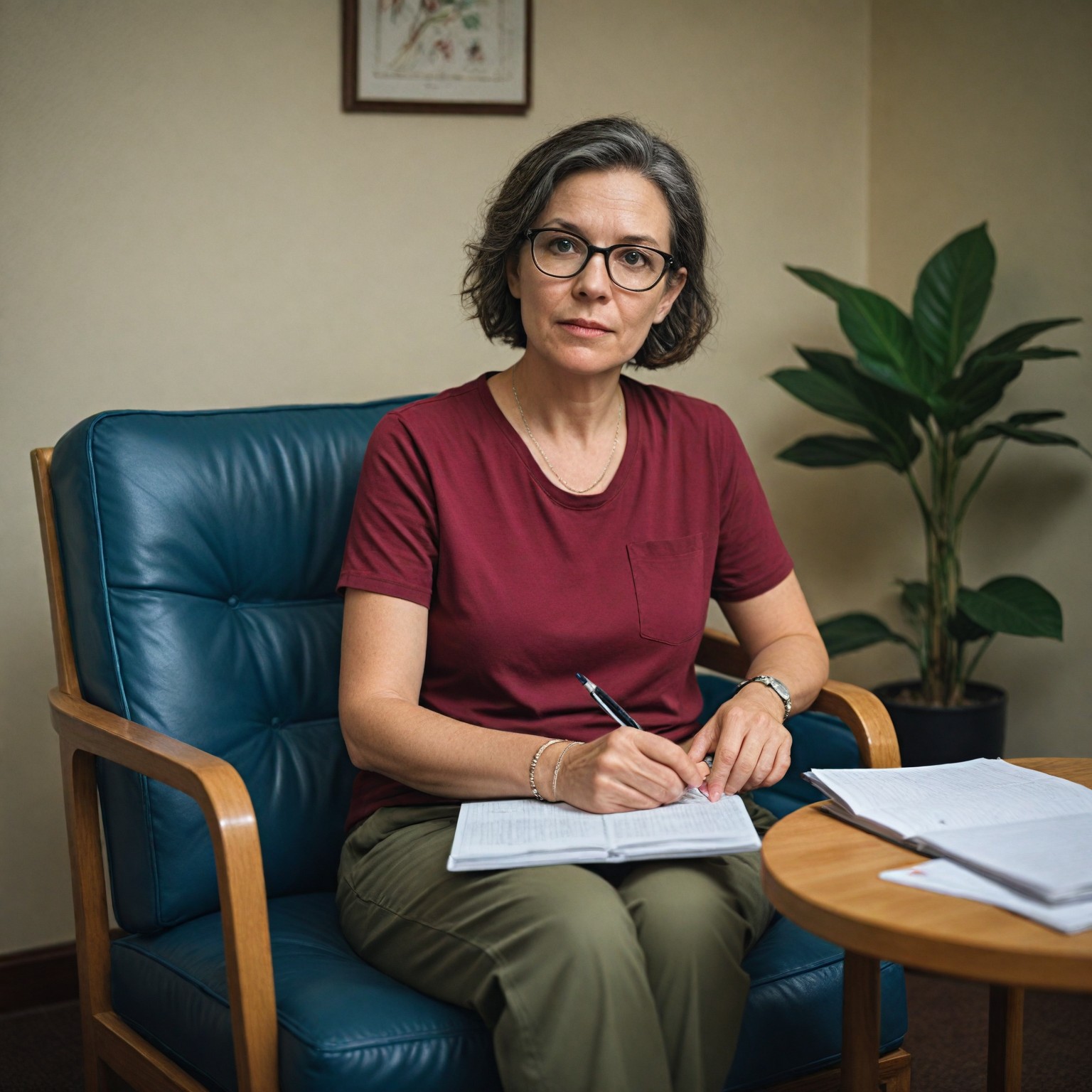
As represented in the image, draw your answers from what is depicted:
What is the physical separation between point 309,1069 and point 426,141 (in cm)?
187

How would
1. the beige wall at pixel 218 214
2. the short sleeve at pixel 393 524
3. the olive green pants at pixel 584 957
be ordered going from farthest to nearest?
the beige wall at pixel 218 214, the short sleeve at pixel 393 524, the olive green pants at pixel 584 957

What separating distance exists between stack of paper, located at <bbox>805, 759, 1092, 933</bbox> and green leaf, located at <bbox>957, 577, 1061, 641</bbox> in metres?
0.97

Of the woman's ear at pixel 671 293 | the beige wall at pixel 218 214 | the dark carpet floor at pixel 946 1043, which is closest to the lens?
the woman's ear at pixel 671 293

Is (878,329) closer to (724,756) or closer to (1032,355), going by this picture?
(1032,355)

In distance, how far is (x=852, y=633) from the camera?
254cm

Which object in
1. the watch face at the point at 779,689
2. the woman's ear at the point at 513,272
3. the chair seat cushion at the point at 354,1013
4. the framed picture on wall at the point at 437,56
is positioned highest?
the framed picture on wall at the point at 437,56

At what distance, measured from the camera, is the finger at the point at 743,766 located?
142 centimetres

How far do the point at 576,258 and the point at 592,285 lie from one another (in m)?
0.06

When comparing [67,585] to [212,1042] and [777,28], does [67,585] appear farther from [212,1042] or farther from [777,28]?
[777,28]

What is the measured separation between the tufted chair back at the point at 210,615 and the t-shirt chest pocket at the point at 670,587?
481 mm

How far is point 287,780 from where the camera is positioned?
1.72m

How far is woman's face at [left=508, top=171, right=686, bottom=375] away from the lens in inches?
62.9

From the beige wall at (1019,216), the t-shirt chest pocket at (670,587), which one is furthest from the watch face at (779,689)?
the beige wall at (1019,216)

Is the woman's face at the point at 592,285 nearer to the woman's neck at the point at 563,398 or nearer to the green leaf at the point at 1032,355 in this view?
the woman's neck at the point at 563,398
